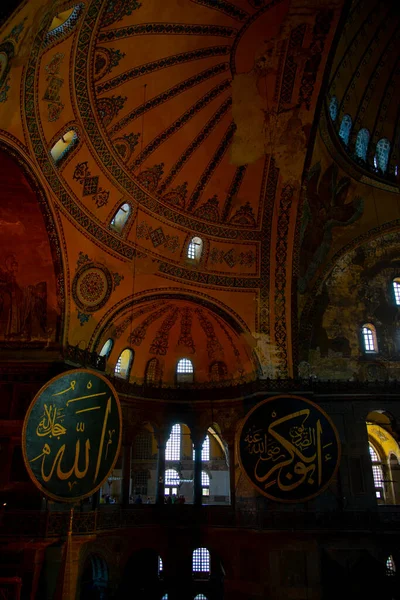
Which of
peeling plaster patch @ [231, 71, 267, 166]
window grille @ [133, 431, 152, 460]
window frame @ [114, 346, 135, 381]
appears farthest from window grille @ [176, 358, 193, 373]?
window grille @ [133, 431, 152, 460]

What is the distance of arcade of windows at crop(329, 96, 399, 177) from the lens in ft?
42.5

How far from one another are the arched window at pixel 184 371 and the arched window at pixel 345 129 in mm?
7546

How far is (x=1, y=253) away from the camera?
433 inches

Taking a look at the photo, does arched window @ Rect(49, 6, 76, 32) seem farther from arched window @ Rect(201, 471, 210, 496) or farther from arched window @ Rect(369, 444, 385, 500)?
arched window @ Rect(201, 471, 210, 496)

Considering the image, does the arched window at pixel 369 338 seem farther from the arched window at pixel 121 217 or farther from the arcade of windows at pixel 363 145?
the arched window at pixel 121 217

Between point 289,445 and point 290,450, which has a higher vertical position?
point 289,445

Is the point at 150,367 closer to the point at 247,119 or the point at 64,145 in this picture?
the point at 64,145

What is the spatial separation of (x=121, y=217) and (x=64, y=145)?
2.30 m

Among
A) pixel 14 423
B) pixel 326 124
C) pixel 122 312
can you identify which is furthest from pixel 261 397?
pixel 326 124

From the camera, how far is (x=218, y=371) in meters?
15.0

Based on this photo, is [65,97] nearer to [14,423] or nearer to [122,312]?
[122,312]

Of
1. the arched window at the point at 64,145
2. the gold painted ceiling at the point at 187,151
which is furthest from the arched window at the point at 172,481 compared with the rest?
the arched window at the point at 64,145

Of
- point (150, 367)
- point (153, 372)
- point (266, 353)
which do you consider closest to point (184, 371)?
point (153, 372)

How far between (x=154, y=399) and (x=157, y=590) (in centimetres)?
568
